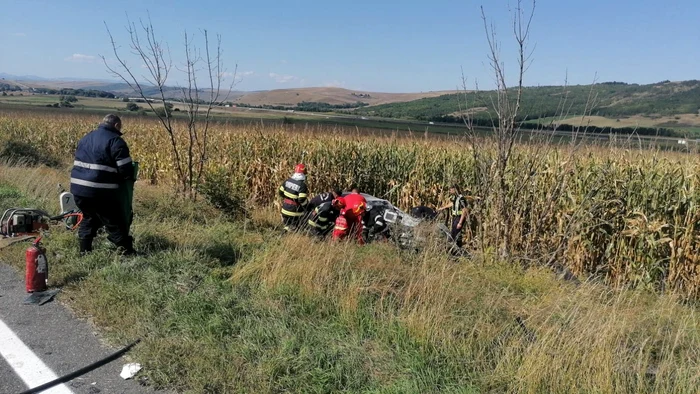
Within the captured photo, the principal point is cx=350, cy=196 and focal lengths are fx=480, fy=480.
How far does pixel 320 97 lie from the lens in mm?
105625

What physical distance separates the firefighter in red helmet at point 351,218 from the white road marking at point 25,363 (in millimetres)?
4882

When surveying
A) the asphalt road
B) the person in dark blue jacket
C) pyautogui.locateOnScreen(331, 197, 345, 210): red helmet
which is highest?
the person in dark blue jacket

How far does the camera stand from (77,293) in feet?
15.8

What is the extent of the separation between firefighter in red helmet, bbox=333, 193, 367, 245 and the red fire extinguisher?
14.1ft

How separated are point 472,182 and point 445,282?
19.3 feet

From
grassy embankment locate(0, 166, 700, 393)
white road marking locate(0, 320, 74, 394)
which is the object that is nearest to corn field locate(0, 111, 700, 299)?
grassy embankment locate(0, 166, 700, 393)

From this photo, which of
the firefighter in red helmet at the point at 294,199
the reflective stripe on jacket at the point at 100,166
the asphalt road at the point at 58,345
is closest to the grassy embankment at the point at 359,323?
the asphalt road at the point at 58,345

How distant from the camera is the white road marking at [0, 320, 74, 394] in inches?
131

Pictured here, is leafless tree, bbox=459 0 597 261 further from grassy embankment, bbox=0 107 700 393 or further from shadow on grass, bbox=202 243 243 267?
shadow on grass, bbox=202 243 243 267

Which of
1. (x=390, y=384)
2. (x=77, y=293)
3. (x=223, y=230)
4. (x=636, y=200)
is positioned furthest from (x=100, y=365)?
(x=636, y=200)

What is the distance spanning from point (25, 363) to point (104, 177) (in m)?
2.43

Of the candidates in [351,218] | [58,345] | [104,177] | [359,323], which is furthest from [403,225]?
[58,345]

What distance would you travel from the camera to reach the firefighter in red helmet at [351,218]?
8180mm

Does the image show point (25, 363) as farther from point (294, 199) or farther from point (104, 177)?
point (294, 199)
